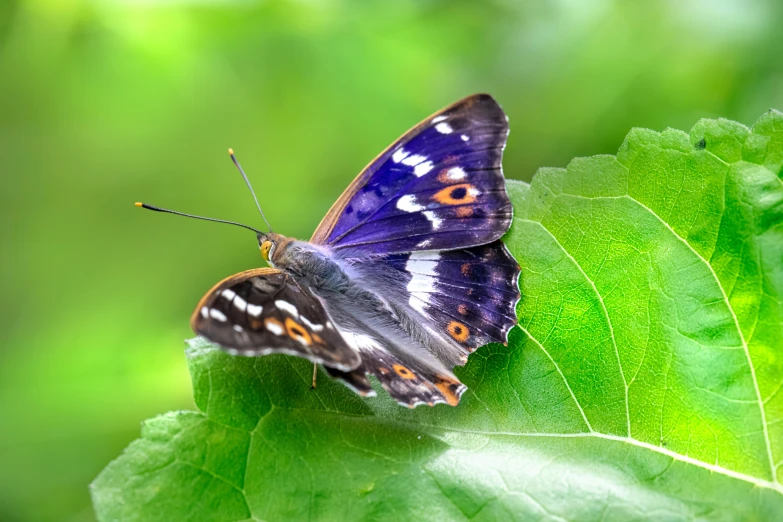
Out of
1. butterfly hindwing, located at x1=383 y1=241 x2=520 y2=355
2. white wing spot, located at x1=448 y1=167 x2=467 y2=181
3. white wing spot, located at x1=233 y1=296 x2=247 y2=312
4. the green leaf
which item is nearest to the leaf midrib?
the green leaf

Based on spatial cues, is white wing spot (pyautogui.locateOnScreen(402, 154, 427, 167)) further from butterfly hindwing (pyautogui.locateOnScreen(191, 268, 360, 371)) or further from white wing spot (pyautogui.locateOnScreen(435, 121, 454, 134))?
butterfly hindwing (pyautogui.locateOnScreen(191, 268, 360, 371))

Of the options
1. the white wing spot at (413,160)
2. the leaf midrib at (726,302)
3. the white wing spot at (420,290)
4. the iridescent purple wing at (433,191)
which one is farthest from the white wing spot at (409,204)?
the leaf midrib at (726,302)

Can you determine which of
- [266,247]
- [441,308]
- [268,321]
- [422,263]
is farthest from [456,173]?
[268,321]

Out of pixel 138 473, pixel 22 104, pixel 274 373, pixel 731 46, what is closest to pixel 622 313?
pixel 274 373

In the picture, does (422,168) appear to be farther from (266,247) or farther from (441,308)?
(266,247)

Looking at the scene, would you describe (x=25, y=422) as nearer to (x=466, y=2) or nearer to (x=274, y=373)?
(x=274, y=373)
